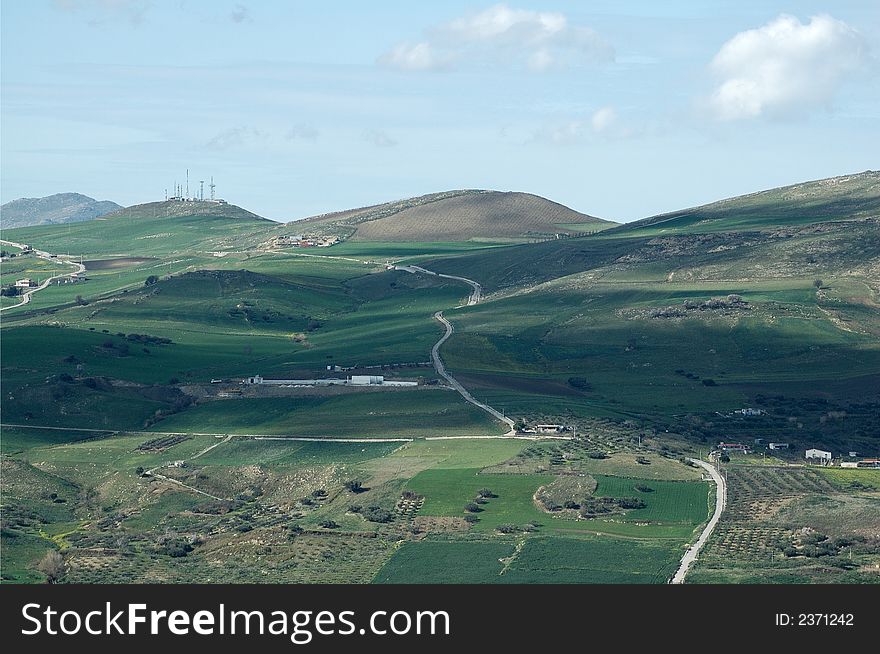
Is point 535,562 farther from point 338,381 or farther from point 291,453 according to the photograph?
point 338,381

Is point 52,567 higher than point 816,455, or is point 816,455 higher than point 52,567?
point 816,455

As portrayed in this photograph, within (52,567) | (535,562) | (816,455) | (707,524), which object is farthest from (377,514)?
(816,455)

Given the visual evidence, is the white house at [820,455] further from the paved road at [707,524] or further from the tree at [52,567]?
the tree at [52,567]

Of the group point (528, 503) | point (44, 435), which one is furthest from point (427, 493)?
point (44, 435)

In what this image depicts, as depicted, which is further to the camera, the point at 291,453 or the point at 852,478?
the point at 291,453

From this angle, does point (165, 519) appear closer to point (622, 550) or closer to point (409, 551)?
point (409, 551)

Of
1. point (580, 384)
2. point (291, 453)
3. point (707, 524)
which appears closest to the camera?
point (707, 524)
